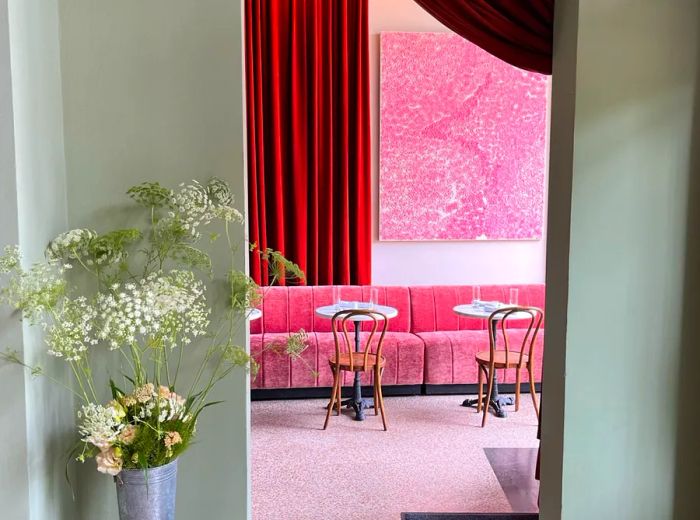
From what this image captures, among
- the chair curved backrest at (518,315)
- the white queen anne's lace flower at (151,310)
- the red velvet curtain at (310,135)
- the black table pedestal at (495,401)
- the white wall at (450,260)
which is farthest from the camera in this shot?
the white wall at (450,260)

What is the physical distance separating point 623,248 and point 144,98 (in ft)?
5.52

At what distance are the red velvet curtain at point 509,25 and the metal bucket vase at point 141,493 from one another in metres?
1.82

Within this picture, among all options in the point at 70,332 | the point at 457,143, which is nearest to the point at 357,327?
the point at 457,143

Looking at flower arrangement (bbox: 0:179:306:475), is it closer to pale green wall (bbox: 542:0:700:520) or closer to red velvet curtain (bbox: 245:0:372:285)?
pale green wall (bbox: 542:0:700:520)

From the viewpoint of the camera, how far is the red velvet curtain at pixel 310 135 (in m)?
4.67

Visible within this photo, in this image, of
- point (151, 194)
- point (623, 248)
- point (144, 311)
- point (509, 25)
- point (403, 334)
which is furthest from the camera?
point (403, 334)

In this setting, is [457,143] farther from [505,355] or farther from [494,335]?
[505,355]

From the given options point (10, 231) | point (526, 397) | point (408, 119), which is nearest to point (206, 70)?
point (10, 231)

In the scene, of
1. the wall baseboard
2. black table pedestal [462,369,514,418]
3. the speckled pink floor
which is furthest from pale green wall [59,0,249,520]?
black table pedestal [462,369,514,418]

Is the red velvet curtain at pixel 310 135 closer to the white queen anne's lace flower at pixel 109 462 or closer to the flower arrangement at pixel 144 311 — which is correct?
the flower arrangement at pixel 144 311

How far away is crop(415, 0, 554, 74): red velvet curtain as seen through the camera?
6.48 feet

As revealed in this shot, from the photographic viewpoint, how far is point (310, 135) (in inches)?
190

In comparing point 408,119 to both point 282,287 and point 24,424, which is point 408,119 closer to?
point 282,287

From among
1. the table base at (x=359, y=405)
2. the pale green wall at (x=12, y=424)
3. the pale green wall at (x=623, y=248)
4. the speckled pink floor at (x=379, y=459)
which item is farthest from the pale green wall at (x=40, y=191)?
the table base at (x=359, y=405)
